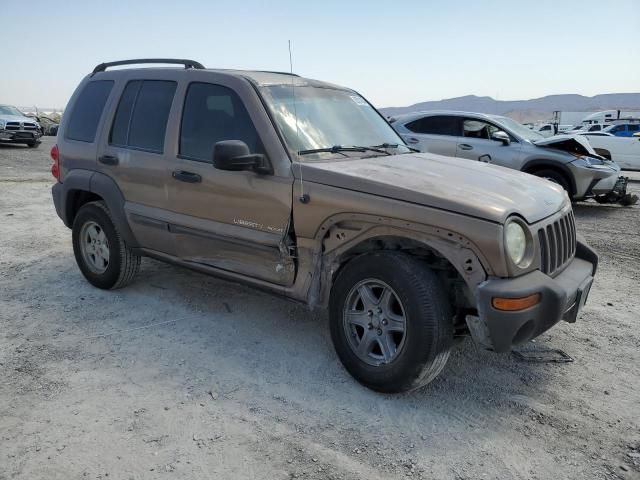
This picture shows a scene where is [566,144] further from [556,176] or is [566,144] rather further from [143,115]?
[143,115]

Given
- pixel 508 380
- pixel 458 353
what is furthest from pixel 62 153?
pixel 508 380

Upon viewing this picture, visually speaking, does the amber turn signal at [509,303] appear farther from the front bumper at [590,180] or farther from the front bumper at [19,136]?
the front bumper at [19,136]

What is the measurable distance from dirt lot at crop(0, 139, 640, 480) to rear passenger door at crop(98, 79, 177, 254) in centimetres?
73

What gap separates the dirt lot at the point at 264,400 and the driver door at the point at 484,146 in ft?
16.6

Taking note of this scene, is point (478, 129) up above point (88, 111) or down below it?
below

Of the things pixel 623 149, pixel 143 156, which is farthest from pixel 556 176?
pixel 623 149

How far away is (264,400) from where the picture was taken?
3324 millimetres

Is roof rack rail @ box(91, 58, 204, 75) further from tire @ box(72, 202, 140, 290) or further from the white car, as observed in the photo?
the white car

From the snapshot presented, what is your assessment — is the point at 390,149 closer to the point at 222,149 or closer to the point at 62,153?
the point at 222,149

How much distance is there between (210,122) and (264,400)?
2.07 meters

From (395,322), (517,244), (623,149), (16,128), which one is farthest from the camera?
(16,128)

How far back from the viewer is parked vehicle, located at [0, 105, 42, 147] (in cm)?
2059

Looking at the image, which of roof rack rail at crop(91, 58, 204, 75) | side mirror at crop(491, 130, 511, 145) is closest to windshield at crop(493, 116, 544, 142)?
side mirror at crop(491, 130, 511, 145)

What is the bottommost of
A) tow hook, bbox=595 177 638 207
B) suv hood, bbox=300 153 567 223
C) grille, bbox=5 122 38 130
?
tow hook, bbox=595 177 638 207
